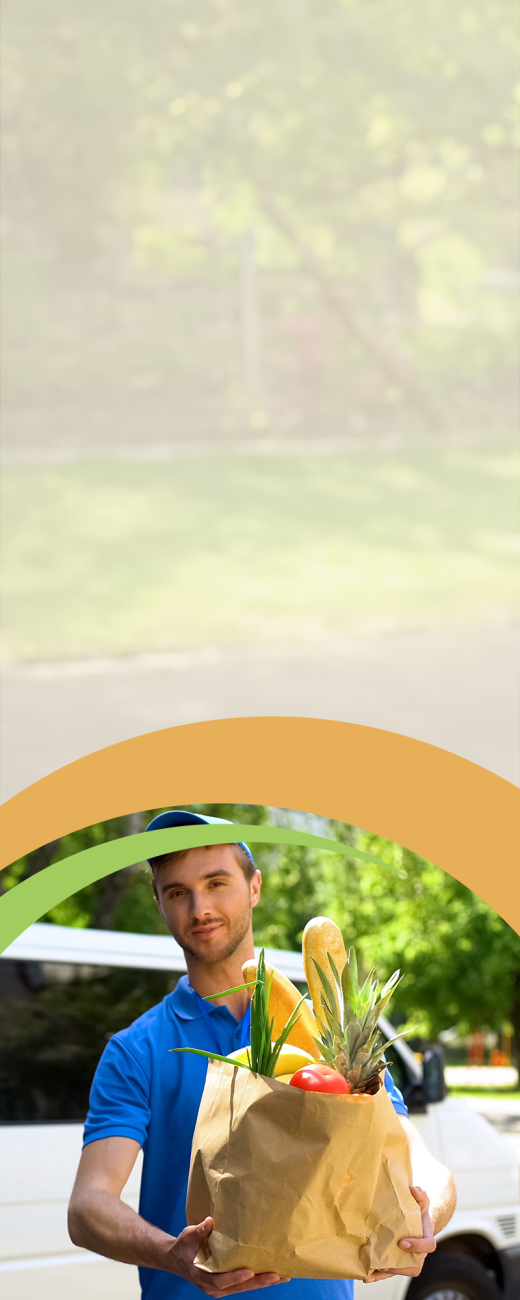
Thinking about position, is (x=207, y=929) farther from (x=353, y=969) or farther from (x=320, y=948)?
(x=353, y=969)

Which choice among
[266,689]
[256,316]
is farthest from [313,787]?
[256,316]

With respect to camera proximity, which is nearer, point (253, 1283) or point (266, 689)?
point (253, 1283)

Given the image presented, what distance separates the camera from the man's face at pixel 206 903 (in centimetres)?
218

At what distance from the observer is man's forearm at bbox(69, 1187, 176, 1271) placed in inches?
69.8

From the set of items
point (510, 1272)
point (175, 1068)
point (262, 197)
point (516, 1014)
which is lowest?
point (516, 1014)

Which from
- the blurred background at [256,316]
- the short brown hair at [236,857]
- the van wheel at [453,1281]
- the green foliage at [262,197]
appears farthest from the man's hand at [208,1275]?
the green foliage at [262,197]

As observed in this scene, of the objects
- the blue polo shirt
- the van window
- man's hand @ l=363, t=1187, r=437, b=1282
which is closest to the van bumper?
the van window

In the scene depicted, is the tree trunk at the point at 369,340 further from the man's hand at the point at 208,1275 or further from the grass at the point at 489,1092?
the man's hand at the point at 208,1275

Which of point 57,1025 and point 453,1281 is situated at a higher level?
point 57,1025

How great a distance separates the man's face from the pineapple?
1.72 ft

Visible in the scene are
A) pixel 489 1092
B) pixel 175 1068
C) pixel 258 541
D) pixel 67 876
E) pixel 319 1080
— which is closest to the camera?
pixel 319 1080

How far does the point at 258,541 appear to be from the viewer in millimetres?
15242

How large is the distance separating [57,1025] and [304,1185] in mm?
2382

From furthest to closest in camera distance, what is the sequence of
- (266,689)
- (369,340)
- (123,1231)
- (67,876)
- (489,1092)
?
(489,1092)
(369,340)
(266,689)
(67,876)
(123,1231)
